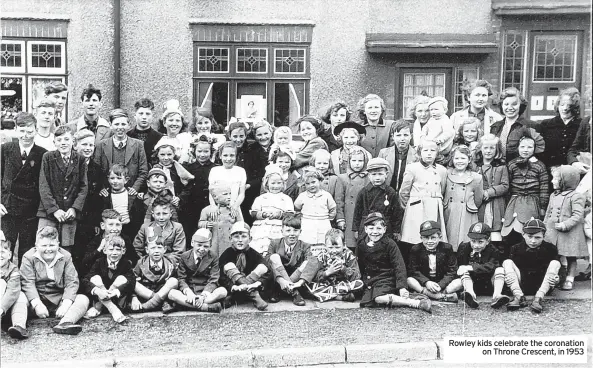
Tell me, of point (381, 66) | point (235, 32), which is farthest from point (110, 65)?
point (381, 66)

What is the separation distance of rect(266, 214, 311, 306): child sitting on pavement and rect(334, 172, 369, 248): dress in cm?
49

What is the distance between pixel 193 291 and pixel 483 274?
263 cm

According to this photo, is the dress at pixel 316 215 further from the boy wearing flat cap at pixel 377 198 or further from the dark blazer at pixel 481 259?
the dark blazer at pixel 481 259

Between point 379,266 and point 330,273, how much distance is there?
45 centimetres

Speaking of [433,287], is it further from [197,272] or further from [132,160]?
[132,160]

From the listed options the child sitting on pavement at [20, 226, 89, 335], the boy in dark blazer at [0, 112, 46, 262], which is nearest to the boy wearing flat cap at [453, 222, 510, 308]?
the child sitting on pavement at [20, 226, 89, 335]

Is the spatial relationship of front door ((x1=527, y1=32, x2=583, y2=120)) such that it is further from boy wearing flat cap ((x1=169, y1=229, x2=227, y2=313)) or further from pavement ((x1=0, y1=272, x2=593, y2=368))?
boy wearing flat cap ((x1=169, y1=229, x2=227, y2=313))

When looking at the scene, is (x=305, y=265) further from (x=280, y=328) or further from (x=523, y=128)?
(x=523, y=128)

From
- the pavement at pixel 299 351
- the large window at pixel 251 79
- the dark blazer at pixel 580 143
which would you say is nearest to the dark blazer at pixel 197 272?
the pavement at pixel 299 351

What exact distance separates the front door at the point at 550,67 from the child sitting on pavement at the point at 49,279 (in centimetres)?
757

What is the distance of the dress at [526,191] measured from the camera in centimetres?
712

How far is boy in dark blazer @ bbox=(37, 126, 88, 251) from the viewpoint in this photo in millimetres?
6668

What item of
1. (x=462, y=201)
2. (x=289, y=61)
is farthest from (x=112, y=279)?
(x=289, y=61)

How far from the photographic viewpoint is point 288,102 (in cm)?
1122
